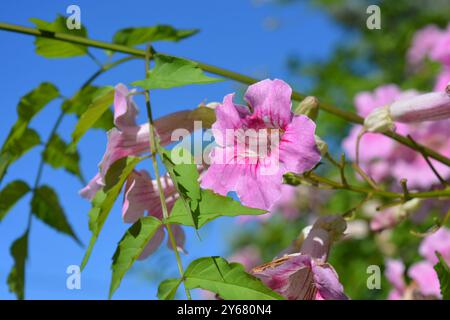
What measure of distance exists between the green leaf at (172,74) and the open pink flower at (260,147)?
0.05m

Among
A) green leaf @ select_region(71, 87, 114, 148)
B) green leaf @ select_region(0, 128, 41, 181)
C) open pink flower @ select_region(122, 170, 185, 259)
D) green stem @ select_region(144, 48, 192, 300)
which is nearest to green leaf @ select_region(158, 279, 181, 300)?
green stem @ select_region(144, 48, 192, 300)

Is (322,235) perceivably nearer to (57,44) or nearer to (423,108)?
(423,108)

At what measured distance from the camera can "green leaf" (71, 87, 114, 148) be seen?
104cm

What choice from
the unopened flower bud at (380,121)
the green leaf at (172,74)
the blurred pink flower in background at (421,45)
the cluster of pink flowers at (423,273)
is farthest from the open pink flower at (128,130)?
the blurred pink flower in background at (421,45)

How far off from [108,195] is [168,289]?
158 millimetres

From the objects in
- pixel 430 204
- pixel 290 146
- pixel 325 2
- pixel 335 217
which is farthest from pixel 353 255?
pixel 325 2

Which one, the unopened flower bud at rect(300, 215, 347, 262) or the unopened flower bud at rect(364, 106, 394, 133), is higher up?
the unopened flower bud at rect(364, 106, 394, 133)

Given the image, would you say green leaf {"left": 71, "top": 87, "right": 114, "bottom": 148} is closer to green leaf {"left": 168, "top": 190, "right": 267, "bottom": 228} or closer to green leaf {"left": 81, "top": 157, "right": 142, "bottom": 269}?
green leaf {"left": 81, "top": 157, "right": 142, "bottom": 269}

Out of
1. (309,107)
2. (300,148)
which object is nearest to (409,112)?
(309,107)

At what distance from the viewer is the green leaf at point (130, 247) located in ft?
2.65

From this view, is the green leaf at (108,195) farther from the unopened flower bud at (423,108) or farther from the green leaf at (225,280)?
the unopened flower bud at (423,108)

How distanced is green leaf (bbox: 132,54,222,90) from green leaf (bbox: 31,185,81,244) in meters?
0.49

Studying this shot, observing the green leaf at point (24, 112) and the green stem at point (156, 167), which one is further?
the green leaf at point (24, 112)

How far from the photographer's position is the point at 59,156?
1.41m
